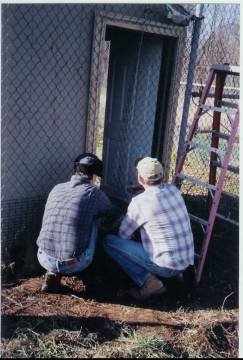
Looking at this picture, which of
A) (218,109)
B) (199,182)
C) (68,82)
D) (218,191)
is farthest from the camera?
(68,82)

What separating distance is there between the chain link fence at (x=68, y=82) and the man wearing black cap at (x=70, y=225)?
83 cm

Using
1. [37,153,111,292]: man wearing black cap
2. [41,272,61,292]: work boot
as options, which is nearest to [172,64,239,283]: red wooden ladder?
[37,153,111,292]: man wearing black cap

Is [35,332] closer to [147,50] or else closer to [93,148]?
[93,148]

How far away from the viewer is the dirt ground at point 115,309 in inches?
140

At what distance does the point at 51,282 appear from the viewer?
4117mm

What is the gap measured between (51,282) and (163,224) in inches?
50.7

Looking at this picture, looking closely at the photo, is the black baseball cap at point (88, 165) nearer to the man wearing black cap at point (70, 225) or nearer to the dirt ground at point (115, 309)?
the man wearing black cap at point (70, 225)

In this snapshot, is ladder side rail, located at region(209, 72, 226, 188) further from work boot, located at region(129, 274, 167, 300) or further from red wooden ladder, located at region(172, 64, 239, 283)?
work boot, located at region(129, 274, 167, 300)

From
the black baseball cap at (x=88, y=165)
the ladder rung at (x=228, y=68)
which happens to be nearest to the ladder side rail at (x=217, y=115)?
the ladder rung at (x=228, y=68)

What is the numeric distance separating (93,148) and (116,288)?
1.83 m

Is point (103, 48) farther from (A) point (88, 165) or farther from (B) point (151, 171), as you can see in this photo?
(B) point (151, 171)

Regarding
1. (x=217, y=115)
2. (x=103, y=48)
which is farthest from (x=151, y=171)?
(x=103, y=48)

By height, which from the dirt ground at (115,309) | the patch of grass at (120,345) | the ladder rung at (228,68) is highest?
the ladder rung at (228,68)

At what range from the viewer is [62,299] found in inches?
160
